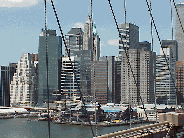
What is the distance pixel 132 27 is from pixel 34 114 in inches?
1103

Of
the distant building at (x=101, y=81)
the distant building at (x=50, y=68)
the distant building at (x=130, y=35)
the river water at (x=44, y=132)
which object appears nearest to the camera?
the river water at (x=44, y=132)

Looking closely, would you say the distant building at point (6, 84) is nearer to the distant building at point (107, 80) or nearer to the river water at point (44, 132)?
the distant building at point (107, 80)

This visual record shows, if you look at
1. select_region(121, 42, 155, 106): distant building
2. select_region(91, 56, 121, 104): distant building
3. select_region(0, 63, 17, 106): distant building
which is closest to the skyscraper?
select_region(91, 56, 121, 104): distant building

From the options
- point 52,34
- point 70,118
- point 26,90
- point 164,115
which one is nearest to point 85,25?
point 52,34

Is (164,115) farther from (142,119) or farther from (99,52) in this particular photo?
(99,52)

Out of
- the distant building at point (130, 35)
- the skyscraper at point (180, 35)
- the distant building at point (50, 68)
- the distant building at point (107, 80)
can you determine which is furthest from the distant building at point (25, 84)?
the skyscraper at point (180, 35)

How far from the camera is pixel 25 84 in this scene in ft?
176

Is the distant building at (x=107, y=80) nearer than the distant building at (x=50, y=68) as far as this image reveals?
Yes

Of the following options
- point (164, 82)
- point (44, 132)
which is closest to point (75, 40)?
point (164, 82)

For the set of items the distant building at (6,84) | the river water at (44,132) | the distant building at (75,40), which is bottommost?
the river water at (44,132)

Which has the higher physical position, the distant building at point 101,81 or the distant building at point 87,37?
the distant building at point 87,37

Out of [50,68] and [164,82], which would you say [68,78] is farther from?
[164,82]

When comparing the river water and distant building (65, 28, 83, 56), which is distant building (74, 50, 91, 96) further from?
the river water

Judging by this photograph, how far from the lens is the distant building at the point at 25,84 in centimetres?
5334
